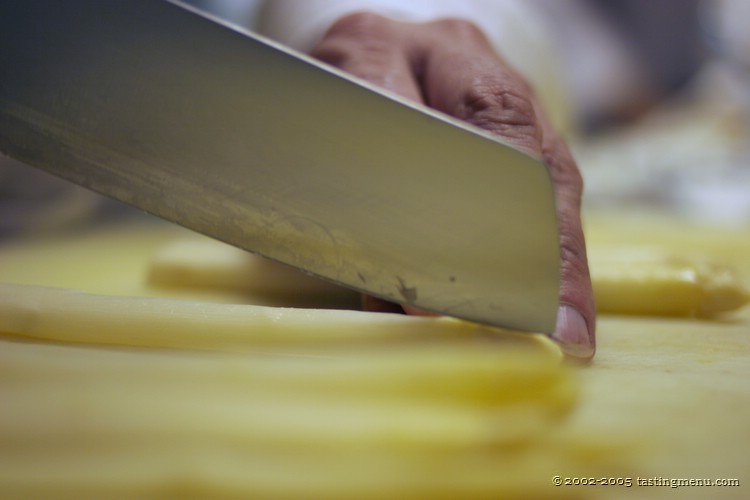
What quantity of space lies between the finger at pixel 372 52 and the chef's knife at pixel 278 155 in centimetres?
23

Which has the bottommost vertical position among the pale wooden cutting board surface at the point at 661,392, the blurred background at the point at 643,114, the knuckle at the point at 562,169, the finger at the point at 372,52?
the pale wooden cutting board surface at the point at 661,392

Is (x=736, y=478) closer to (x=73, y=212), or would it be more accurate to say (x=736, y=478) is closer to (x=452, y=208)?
(x=452, y=208)

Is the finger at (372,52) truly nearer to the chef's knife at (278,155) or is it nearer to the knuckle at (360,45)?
the knuckle at (360,45)

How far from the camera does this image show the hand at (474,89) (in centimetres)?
65

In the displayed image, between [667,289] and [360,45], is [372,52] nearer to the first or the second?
[360,45]

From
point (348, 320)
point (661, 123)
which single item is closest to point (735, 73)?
point (661, 123)

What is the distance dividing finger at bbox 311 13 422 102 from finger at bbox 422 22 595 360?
0.10ft

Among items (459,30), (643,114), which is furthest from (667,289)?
(643,114)

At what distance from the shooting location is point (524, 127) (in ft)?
2.32

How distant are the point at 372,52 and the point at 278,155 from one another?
13.4 inches

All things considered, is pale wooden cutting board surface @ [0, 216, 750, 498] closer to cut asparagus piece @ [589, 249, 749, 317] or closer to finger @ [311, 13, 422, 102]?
cut asparagus piece @ [589, 249, 749, 317]

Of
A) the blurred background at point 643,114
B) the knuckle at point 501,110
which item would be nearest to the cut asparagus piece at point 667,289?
the knuckle at point 501,110

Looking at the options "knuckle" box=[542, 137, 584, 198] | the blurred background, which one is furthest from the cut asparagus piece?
the blurred background

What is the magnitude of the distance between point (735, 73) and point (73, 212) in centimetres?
289
